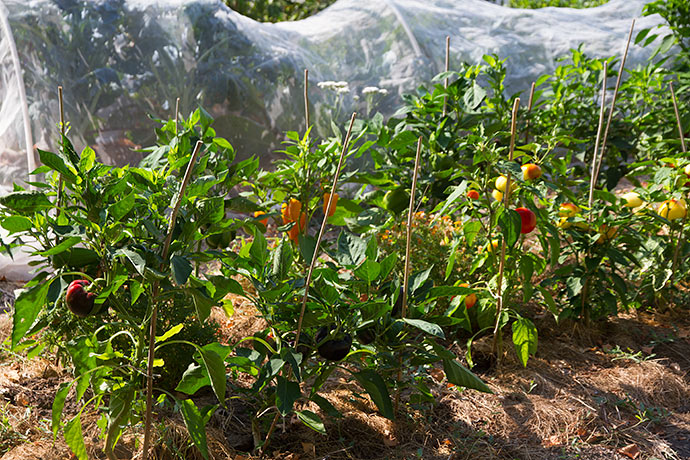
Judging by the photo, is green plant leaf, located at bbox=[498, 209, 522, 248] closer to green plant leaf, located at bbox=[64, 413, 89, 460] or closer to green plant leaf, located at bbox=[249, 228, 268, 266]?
green plant leaf, located at bbox=[249, 228, 268, 266]

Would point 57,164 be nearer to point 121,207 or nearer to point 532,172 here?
point 121,207

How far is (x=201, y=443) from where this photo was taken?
4.34 feet

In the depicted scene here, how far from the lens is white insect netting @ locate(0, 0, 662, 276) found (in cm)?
364

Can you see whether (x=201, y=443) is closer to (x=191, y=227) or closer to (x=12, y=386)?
(x=191, y=227)

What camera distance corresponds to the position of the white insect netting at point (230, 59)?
364 cm

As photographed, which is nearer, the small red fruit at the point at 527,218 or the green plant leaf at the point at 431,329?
the green plant leaf at the point at 431,329

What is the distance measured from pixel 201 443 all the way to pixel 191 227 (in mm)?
497

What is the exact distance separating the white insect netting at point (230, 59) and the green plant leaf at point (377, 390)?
8.00 ft

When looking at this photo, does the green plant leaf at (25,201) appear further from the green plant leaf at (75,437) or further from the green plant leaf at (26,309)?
the green plant leaf at (75,437)

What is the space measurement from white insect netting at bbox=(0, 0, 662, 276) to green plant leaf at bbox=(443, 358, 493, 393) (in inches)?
98.1

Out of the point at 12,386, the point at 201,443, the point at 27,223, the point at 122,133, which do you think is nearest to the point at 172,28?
the point at 122,133

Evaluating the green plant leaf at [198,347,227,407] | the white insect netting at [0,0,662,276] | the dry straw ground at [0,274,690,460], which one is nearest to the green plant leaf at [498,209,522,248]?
the dry straw ground at [0,274,690,460]

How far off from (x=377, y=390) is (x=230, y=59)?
130 inches

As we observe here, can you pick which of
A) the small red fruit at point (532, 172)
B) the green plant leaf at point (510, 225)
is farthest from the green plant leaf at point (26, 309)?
the small red fruit at point (532, 172)
